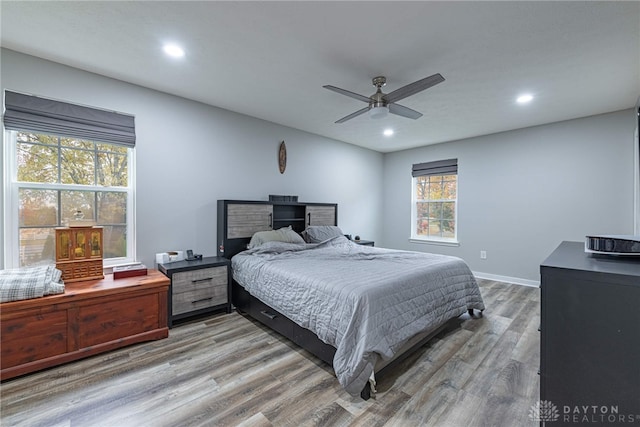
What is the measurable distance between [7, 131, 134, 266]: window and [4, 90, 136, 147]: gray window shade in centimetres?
12

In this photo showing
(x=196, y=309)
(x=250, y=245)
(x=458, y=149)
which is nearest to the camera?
(x=196, y=309)

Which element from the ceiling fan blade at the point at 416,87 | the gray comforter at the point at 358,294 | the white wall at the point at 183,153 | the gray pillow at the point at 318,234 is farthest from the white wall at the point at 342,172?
the ceiling fan blade at the point at 416,87

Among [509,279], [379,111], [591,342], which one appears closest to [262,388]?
[591,342]

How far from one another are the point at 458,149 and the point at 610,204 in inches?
86.7

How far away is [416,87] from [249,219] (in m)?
2.51

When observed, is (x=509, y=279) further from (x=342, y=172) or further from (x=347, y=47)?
(x=347, y=47)

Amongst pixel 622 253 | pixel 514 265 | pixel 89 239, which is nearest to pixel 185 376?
pixel 89 239

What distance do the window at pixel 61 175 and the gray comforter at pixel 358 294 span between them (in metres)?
1.42

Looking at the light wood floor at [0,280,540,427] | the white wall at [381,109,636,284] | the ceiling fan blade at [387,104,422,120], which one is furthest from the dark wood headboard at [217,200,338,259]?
the white wall at [381,109,636,284]

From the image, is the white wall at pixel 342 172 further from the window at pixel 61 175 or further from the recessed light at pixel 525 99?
the recessed light at pixel 525 99

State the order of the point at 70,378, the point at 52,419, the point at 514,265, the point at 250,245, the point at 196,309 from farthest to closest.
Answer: the point at 514,265 → the point at 250,245 → the point at 196,309 → the point at 70,378 → the point at 52,419

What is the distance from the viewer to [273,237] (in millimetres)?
3500

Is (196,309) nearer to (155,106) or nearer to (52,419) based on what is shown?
(52,419)

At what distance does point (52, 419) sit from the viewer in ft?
5.17
